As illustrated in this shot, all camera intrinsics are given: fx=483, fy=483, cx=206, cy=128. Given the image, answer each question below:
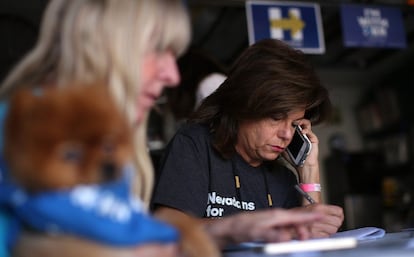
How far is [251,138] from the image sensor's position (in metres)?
1.70

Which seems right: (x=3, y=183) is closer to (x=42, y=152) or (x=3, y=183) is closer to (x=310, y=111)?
(x=42, y=152)

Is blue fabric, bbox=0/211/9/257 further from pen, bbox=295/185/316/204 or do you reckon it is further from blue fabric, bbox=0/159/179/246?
pen, bbox=295/185/316/204

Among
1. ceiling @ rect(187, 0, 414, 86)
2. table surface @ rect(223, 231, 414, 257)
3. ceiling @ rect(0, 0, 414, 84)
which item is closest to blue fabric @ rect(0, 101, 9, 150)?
table surface @ rect(223, 231, 414, 257)

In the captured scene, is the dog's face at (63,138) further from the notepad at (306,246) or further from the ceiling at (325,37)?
the ceiling at (325,37)

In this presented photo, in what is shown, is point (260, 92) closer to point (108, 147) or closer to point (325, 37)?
point (108, 147)

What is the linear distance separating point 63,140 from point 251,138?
3.75 ft

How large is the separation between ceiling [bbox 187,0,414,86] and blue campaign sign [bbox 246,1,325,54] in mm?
121

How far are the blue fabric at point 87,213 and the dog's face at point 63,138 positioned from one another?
0.02 meters

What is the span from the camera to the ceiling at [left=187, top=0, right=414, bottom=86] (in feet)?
11.8

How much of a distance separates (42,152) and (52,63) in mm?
296

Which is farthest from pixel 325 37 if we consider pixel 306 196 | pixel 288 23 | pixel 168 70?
pixel 168 70

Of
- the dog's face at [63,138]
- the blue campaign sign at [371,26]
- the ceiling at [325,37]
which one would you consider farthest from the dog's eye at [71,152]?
the blue campaign sign at [371,26]

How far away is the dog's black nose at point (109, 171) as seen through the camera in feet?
2.14

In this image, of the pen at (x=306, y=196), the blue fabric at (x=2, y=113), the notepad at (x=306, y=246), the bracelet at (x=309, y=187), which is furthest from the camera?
the bracelet at (x=309, y=187)
